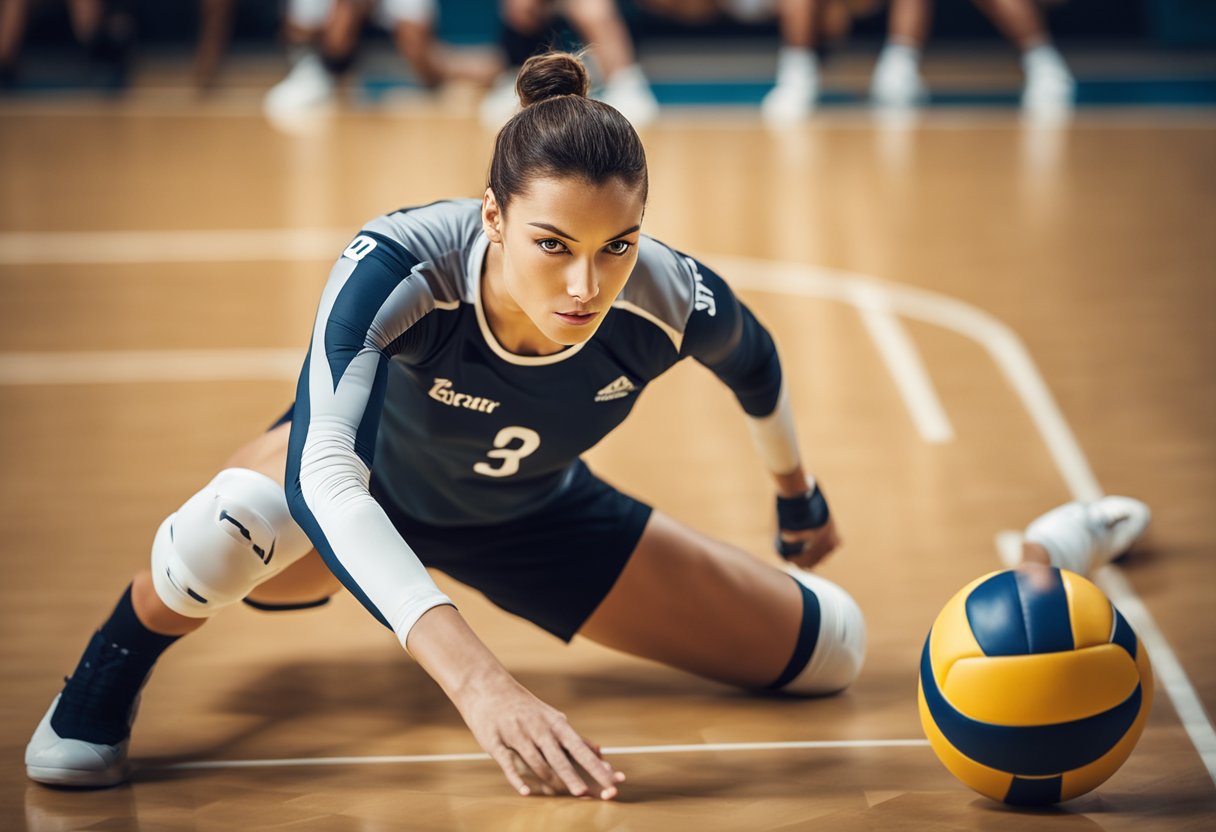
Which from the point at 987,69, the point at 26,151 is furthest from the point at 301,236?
the point at 987,69

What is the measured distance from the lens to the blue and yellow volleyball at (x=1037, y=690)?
254 cm

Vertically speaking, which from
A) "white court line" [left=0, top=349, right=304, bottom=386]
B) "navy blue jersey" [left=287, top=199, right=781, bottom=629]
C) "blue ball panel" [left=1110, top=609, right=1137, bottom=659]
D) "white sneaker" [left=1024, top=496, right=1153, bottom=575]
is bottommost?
"white court line" [left=0, top=349, right=304, bottom=386]

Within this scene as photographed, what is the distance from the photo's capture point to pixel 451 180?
309 inches

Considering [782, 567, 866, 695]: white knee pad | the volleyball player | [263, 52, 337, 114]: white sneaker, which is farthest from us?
[263, 52, 337, 114]: white sneaker

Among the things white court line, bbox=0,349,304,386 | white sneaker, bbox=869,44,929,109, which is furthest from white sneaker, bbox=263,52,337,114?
white court line, bbox=0,349,304,386

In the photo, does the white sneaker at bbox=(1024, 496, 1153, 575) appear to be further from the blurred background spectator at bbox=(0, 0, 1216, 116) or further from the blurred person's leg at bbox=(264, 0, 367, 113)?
the blurred person's leg at bbox=(264, 0, 367, 113)

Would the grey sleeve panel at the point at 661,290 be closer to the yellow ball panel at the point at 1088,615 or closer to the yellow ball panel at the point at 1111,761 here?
the yellow ball panel at the point at 1088,615

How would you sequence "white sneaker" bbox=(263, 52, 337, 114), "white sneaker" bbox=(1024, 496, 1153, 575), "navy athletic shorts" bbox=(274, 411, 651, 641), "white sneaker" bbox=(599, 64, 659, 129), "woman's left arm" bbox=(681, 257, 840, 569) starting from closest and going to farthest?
1. "woman's left arm" bbox=(681, 257, 840, 569)
2. "navy athletic shorts" bbox=(274, 411, 651, 641)
3. "white sneaker" bbox=(1024, 496, 1153, 575)
4. "white sneaker" bbox=(599, 64, 659, 129)
5. "white sneaker" bbox=(263, 52, 337, 114)

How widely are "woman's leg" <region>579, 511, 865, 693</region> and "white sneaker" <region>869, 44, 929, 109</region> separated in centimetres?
713

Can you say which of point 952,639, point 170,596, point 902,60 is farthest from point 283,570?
point 902,60

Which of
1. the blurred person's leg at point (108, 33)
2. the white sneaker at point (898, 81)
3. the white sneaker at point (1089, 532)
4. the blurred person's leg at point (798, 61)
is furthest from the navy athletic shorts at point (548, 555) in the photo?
the blurred person's leg at point (108, 33)

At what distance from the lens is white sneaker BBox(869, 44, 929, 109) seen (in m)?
9.91

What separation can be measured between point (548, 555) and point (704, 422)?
6.14 ft

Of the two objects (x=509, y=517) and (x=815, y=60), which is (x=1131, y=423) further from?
(x=815, y=60)
